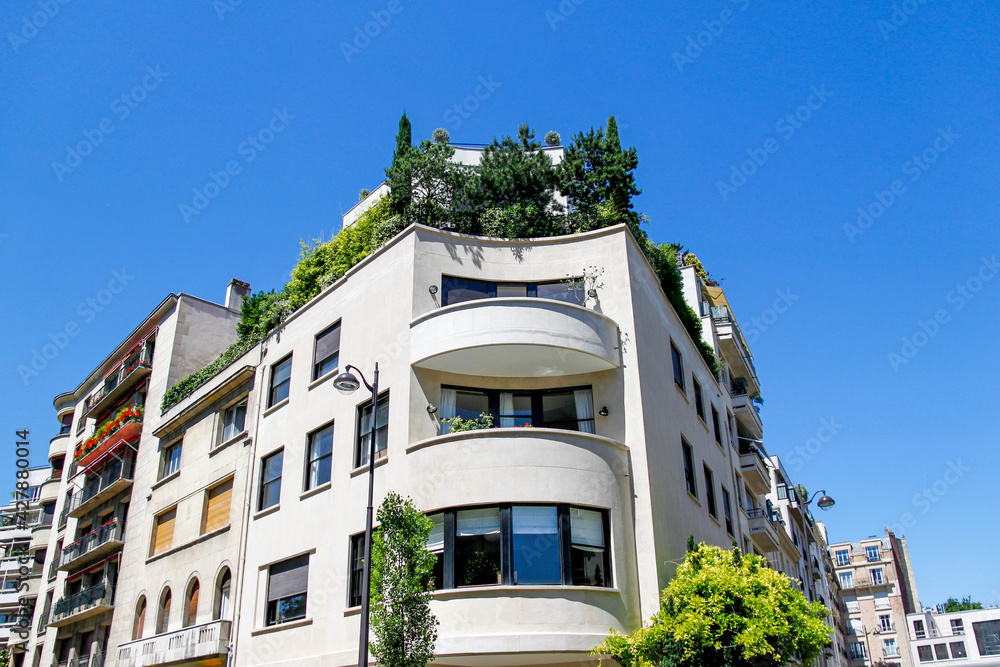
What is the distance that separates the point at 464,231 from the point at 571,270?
11.9 ft

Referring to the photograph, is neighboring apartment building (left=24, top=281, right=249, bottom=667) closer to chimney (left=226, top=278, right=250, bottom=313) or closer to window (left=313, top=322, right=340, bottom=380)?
chimney (left=226, top=278, right=250, bottom=313)

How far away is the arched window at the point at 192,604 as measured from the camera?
84.1ft

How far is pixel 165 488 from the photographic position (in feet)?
98.9

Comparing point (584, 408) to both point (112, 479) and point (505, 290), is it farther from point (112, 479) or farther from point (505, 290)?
point (112, 479)

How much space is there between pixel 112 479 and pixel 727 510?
1020 inches

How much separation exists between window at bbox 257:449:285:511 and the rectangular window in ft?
7.14

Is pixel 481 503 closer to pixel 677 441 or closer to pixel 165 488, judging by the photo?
pixel 677 441

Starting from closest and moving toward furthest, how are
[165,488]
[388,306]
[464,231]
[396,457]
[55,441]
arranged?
[396,457], [388,306], [464,231], [165,488], [55,441]

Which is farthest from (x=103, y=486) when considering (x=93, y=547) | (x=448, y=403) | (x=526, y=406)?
(x=526, y=406)

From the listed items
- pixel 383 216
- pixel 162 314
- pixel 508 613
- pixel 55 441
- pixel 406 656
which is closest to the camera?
pixel 406 656

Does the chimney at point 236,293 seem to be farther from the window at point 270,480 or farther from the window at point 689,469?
the window at point 689,469

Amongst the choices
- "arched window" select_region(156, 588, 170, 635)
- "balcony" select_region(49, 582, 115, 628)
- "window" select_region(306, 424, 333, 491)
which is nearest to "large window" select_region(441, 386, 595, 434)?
"window" select_region(306, 424, 333, 491)

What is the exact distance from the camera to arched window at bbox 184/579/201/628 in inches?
1009

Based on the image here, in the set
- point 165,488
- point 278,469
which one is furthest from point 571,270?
point 165,488
